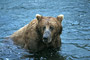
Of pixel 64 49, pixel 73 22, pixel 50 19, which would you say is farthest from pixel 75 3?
pixel 50 19

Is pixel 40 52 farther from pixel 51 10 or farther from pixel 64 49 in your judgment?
pixel 51 10

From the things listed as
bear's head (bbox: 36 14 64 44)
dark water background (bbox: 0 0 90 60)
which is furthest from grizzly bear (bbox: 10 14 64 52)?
dark water background (bbox: 0 0 90 60)

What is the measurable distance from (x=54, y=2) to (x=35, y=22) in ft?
27.7

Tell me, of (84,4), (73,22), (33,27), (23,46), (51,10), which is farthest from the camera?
(84,4)

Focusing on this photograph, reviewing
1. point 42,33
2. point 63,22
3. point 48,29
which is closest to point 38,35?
point 42,33

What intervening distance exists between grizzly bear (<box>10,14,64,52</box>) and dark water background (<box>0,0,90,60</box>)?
1.53ft

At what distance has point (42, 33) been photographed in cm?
746

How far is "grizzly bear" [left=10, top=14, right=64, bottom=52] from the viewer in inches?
289

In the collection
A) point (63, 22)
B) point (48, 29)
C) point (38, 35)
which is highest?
point (48, 29)

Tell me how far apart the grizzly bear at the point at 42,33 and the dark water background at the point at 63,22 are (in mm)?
465

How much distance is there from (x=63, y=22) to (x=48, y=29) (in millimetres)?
4990

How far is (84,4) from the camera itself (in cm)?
1530

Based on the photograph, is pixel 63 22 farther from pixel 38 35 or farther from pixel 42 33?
pixel 42 33

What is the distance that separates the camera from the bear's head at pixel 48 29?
23.6 feet
